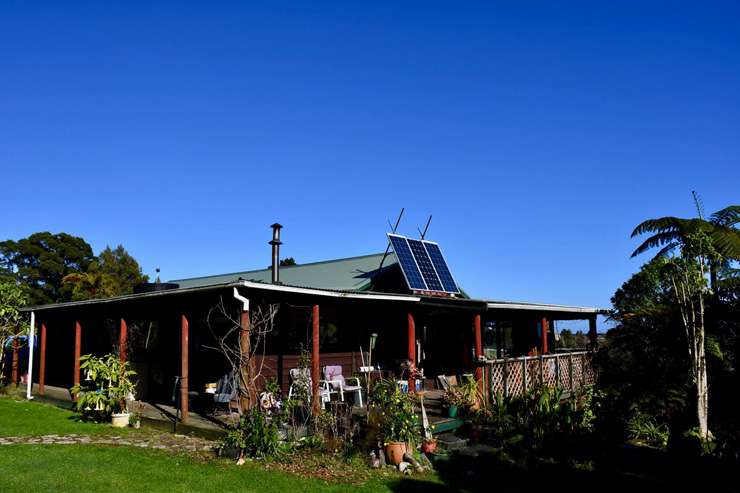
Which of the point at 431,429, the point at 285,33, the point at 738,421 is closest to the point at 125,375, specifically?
the point at 431,429

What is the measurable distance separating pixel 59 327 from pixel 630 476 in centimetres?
1989

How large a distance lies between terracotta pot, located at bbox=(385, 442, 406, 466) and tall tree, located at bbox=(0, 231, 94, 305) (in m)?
45.7

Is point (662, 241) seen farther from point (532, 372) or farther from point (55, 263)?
point (55, 263)

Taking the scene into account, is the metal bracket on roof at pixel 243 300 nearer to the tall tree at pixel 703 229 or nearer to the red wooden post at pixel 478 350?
the red wooden post at pixel 478 350

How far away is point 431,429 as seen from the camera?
1045 cm

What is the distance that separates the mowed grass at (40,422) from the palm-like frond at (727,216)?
1601cm

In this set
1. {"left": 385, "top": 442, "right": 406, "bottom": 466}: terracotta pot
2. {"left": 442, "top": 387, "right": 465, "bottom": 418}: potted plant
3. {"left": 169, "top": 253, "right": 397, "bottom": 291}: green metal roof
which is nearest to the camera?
{"left": 385, "top": 442, "right": 406, "bottom": 466}: terracotta pot

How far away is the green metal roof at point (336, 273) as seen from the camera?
59.0 ft

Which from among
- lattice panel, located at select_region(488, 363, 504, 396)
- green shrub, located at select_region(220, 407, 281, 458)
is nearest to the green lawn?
green shrub, located at select_region(220, 407, 281, 458)

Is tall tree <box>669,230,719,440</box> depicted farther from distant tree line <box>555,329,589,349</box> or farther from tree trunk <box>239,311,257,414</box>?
distant tree line <box>555,329,589,349</box>

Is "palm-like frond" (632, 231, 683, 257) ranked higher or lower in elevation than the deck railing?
higher

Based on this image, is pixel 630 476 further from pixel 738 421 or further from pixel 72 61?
pixel 72 61

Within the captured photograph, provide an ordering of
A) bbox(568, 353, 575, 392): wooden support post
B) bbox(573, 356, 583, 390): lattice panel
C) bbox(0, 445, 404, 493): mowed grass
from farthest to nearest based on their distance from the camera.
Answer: bbox(573, 356, 583, 390): lattice panel < bbox(568, 353, 575, 392): wooden support post < bbox(0, 445, 404, 493): mowed grass

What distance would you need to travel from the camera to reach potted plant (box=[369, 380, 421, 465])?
9.27m
